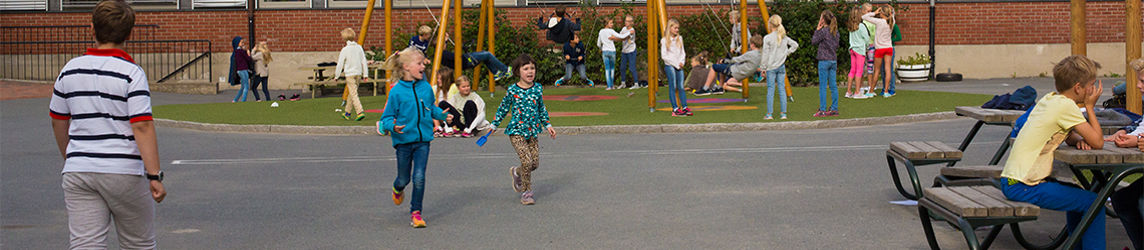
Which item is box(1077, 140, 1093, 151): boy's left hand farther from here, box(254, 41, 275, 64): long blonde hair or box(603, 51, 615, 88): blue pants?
box(254, 41, 275, 64): long blonde hair

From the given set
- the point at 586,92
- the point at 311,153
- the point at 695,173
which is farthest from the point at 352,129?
the point at 586,92

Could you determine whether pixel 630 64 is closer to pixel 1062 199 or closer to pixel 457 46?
pixel 457 46

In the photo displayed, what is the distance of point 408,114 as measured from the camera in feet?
25.7

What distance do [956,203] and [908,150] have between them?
2.39 m

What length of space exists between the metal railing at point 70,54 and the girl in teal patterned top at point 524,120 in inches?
908

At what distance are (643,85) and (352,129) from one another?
11984 mm

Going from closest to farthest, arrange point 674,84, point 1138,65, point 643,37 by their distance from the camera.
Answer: point 1138,65 → point 674,84 → point 643,37

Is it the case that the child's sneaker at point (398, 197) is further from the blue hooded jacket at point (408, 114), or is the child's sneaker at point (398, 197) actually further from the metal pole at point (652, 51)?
the metal pole at point (652, 51)

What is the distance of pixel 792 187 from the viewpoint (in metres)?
9.23

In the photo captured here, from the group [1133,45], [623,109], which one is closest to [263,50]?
[623,109]

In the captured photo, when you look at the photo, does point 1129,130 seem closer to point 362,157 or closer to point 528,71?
point 528,71

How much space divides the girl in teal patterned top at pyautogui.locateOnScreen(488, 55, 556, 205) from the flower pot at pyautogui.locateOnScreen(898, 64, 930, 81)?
21090 mm

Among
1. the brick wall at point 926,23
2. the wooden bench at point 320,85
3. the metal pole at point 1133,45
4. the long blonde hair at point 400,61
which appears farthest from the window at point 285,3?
the metal pole at point 1133,45

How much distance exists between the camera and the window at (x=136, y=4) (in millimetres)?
30234
